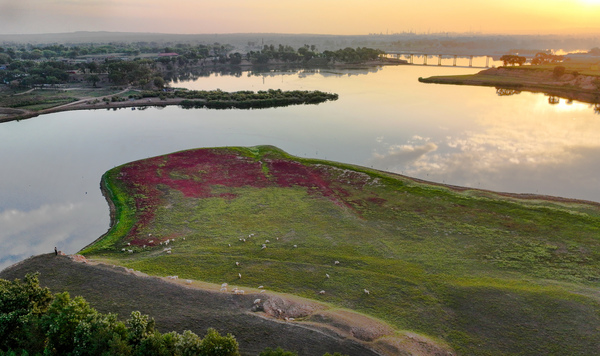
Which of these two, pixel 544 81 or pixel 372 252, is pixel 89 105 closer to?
pixel 372 252

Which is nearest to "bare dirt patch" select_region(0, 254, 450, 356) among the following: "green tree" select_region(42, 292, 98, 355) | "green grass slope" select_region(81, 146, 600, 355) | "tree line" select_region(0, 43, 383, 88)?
"green grass slope" select_region(81, 146, 600, 355)

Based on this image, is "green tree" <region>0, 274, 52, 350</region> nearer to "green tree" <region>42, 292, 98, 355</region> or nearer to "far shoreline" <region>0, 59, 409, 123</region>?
"green tree" <region>42, 292, 98, 355</region>

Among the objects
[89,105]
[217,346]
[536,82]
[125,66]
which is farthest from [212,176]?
[536,82]

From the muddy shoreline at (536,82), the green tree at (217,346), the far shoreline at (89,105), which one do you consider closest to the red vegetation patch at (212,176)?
the green tree at (217,346)

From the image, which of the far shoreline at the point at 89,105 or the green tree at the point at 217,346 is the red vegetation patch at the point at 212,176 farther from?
the far shoreline at the point at 89,105

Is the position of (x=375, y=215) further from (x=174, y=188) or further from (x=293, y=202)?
(x=174, y=188)

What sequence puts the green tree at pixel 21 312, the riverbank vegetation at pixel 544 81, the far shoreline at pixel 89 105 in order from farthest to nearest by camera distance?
the riverbank vegetation at pixel 544 81
the far shoreline at pixel 89 105
the green tree at pixel 21 312

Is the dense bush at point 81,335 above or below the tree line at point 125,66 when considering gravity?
below

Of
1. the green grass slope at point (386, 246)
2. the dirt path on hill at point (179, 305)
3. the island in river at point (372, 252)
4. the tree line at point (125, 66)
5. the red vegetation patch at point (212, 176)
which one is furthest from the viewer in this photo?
the tree line at point (125, 66)

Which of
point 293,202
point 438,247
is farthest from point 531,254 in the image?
point 293,202
